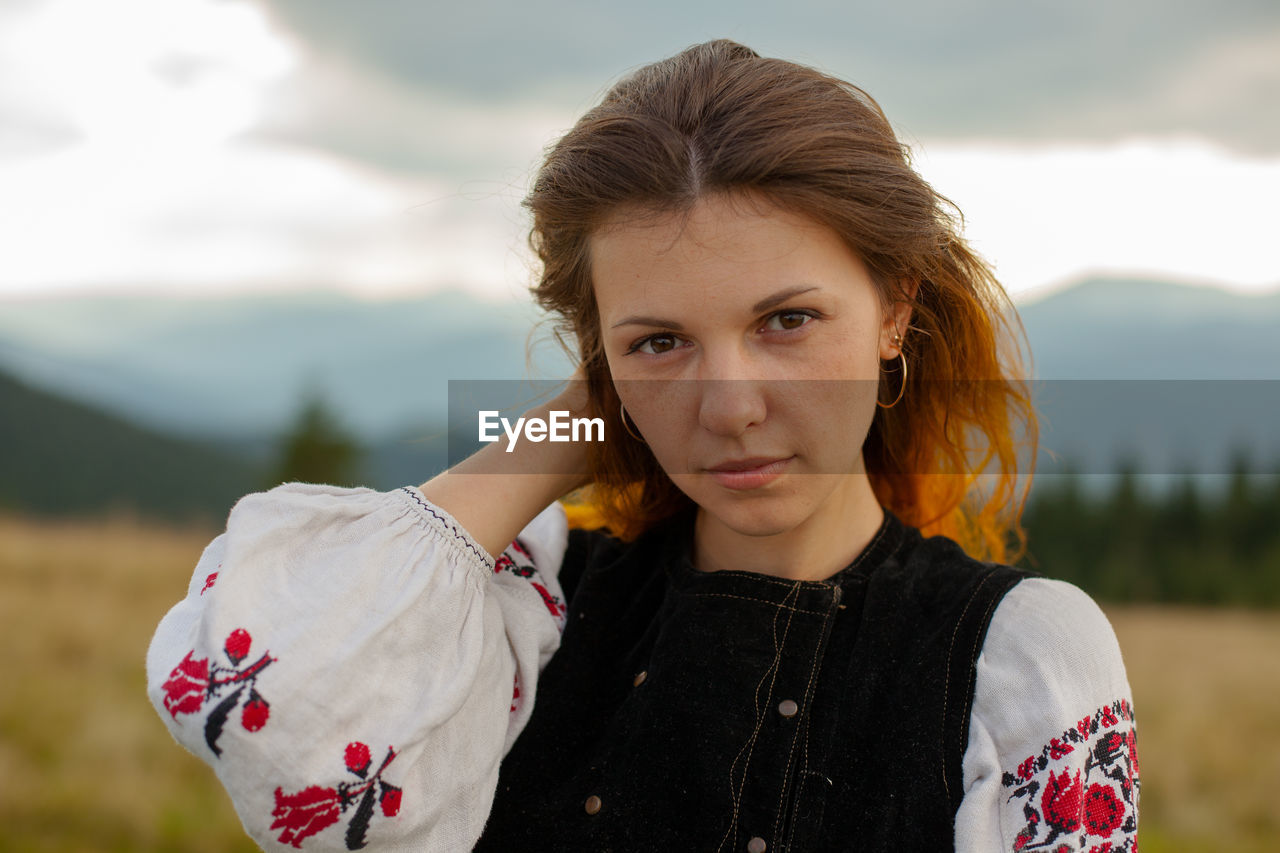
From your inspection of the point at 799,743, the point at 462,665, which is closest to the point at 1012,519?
the point at 799,743

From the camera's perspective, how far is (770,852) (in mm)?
1998

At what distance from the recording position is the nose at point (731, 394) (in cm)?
195

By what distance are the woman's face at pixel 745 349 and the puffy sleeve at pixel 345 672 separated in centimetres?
53

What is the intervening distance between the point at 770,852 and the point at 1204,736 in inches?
351

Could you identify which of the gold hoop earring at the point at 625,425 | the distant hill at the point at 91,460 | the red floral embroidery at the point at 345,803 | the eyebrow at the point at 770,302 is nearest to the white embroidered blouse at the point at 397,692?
the red floral embroidery at the point at 345,803

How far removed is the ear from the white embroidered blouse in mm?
593

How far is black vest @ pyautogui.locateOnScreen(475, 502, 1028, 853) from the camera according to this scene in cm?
196

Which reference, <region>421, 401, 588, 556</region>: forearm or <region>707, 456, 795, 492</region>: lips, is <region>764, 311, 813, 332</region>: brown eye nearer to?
<region>707, 456, 795, 492</region>: lips

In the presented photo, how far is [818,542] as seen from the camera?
7.61 feet

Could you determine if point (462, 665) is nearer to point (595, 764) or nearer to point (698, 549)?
point (595, 764)

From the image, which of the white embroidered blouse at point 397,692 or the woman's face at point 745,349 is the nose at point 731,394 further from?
the white embroidered blouse at point 397,692

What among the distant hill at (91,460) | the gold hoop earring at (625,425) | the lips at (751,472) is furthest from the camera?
the distant hill at (91,460)

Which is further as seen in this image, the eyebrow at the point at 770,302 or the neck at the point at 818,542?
the neck at the point at 818,542

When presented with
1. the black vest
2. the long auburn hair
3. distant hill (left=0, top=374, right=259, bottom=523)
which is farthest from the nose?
distant hill (left=0, top=374, right=259, bottom=523)
